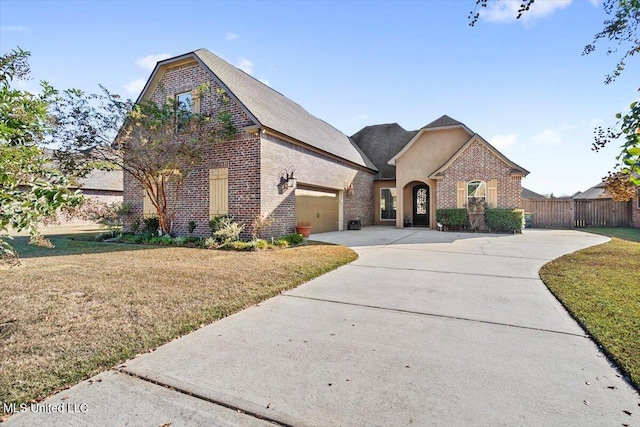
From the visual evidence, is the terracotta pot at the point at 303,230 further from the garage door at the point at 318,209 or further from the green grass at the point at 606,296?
the green grass at the point at 606,296

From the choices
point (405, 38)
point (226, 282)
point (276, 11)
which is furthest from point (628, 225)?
point (226, 282)

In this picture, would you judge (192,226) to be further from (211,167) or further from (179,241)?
(211,167)

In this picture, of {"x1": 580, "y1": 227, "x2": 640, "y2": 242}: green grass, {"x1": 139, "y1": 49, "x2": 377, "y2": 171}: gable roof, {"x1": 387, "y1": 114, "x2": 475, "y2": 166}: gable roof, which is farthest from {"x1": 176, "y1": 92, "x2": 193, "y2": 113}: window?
{"x1": 580, "y1": 227, "x2": 640, "y2": 242}: green grass

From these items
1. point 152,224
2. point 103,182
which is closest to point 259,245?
point 152,224

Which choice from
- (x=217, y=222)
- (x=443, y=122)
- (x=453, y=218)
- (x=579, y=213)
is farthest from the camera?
(x=579, y=213)

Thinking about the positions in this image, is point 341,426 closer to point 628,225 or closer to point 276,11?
point 276,11

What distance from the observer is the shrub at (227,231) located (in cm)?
989

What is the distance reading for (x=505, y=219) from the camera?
14.8 m

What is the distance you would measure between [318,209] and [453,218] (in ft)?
23.0

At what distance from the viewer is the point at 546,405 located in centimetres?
219

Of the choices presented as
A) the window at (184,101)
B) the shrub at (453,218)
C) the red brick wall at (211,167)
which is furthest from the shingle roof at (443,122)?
the window at (184,101)

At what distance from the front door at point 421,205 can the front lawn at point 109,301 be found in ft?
41.8

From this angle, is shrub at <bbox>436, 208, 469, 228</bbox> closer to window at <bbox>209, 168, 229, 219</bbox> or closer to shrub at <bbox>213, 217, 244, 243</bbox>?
shrub at <bbox>213, 217, 244, 243</bbox>

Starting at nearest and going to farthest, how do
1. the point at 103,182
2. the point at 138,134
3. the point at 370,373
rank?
the point at 370,373 < the point at 138,134 < the point at 103,182
